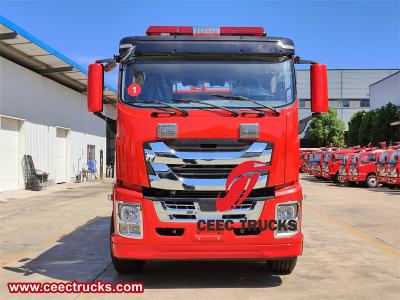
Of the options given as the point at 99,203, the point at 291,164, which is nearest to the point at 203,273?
the point at 291,164

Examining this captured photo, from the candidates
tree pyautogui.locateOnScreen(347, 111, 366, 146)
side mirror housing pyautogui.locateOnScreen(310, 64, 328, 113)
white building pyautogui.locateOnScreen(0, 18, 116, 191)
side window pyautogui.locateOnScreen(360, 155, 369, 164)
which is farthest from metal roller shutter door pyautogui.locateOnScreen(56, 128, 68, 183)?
tree pyautogui.locateOnScreen(347, 111, 366, 146)

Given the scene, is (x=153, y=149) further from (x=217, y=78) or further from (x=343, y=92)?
(x=343, y=92)

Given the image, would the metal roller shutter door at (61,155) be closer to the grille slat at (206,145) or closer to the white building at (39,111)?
the white building at (39,111)

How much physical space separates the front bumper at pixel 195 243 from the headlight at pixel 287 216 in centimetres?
6

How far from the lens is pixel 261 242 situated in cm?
593

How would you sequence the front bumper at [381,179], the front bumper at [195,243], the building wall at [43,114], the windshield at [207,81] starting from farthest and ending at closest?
the front bumper at [381,179] < the building wall at [43,114] < the windshield at [207,81] < the front bumper at [195,243]

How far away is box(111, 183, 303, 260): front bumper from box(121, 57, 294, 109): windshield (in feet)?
3.92

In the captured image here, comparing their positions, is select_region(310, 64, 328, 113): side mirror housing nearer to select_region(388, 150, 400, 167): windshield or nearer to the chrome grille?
the chrome grille

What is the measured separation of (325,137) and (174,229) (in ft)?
213

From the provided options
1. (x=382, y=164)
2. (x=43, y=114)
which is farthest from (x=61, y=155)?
(x=382, y=164)

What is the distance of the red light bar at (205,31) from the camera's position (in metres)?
6.94

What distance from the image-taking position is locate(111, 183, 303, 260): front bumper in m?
5.86

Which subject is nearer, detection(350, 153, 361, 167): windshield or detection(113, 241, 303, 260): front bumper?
detection(113, 241, 303, 260): front bumper

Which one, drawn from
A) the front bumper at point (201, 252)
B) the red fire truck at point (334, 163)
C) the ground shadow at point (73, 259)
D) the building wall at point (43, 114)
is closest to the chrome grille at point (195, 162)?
the front bumper at point (201, 252)
